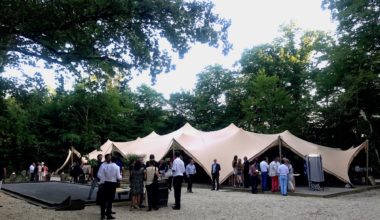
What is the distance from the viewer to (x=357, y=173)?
70.6ft

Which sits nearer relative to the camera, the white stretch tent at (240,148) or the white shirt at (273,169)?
the white shirt at (273,169)

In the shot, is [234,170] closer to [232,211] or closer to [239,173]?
[239,173]

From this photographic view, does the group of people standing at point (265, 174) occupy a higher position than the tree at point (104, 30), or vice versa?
the tree at point (104, 30)

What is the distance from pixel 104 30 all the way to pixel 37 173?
2056 cm

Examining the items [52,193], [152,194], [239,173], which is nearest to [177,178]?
[152,194]

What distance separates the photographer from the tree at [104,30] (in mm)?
9227

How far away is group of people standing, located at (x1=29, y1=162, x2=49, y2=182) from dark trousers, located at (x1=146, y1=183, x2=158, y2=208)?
1805cm

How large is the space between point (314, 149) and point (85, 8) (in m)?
15.5

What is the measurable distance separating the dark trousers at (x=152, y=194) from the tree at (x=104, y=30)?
3230 millimetres

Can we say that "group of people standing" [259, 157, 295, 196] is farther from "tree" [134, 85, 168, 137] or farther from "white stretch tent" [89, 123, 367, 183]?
"tree" [134, 85, 168, 137]

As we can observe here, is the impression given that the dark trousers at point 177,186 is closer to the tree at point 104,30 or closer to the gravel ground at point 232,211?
the gravel ground at point 232,211

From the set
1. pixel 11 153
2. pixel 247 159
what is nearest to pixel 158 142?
pixel 247 159

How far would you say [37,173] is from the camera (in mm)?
28016

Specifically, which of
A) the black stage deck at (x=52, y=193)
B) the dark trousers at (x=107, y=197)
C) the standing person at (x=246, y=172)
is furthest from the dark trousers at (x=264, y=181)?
the dark trousers at (x=107, y=197)
